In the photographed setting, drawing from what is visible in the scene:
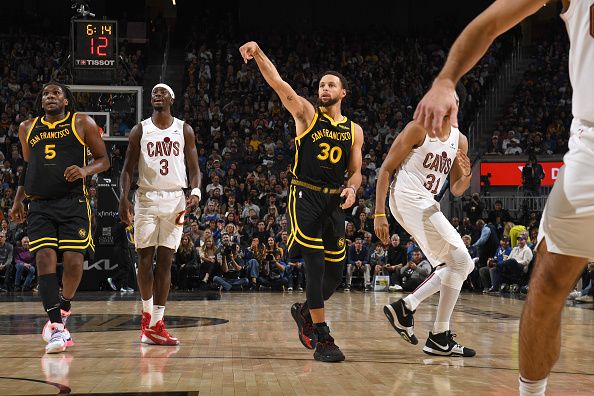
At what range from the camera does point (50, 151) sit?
5.98m

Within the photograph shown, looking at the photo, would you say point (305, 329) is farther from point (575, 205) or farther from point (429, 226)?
point (575, 205)

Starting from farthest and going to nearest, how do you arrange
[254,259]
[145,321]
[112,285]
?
[254,259] < [112,285] < [145,321]

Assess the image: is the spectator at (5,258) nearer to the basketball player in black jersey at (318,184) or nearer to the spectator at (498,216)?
the spectator at (498,216)

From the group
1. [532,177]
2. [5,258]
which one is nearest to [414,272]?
[532,177]

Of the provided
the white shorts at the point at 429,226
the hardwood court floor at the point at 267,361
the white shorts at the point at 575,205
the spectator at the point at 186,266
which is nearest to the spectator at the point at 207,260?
the spectator at the point at 186,266

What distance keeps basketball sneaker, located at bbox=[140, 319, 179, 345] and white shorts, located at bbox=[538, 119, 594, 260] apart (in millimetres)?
3874

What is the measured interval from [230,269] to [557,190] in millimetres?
12870

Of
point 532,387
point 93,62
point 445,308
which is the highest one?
point 93,62

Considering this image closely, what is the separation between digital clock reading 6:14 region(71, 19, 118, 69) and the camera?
12766 millimetres

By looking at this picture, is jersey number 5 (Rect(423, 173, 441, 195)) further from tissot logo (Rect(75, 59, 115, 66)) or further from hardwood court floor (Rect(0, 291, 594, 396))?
tissot logo (Rect(75, 59, 115, 66))

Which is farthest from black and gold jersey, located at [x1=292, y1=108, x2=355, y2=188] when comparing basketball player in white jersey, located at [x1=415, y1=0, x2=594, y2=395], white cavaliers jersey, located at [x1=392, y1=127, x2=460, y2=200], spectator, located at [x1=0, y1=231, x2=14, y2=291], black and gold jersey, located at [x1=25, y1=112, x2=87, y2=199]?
spectator, located at [x1=0, y1=231, x2=14, y2=291]

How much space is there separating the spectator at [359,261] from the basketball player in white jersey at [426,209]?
9814mm

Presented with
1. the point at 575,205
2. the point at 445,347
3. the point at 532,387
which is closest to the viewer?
the point at 575,205

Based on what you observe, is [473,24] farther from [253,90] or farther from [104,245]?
[253,90]
